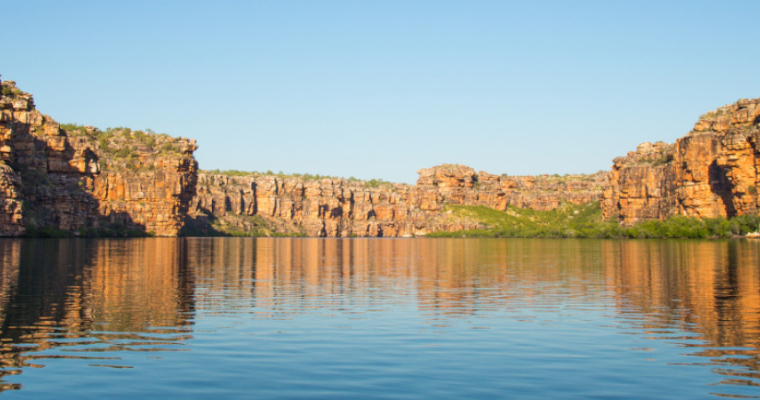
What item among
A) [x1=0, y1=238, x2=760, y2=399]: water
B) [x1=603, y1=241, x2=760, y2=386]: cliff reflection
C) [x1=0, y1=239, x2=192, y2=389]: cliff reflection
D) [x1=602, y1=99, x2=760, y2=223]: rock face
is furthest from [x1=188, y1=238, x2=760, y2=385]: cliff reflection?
[x1=602, y1=99, x2=760, y2=223]: rock face

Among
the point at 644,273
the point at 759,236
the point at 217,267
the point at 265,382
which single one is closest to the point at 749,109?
the point at 759,236

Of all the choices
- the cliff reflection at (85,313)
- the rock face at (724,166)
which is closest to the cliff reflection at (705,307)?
the cliff reflection at (85,313)

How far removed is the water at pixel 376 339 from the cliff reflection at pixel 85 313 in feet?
0.34

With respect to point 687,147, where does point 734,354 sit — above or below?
below

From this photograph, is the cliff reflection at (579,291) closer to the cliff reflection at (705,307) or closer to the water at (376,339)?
the cliff reflection at (705,307)

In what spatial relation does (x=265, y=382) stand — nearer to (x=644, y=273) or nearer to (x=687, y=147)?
(x=644, y=273)

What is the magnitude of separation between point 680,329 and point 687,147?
188470mm

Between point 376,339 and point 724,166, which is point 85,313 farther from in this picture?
point 724,166

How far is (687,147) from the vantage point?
196m

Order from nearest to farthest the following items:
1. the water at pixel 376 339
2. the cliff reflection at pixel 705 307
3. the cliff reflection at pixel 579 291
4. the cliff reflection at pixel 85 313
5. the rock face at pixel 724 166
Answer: the water at pixel 376 339, the cliff reflection at pixel 705 307, the cliff reflection at pixel 85 313, the cliff reflection at pixel 579 291, the rock face at pixel 724 166

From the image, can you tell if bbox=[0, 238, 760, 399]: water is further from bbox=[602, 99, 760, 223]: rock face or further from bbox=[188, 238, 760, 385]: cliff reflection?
bbox=[602, 99, 760, 223]: rock face

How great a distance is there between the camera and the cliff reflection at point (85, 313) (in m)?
21.0

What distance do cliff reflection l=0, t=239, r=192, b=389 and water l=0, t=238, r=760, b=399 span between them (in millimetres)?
103

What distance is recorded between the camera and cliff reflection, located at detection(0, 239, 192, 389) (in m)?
21.0
